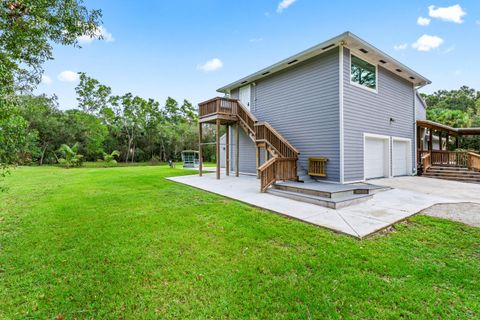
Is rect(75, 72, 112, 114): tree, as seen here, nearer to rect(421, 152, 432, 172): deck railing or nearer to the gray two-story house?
the gray two-story house

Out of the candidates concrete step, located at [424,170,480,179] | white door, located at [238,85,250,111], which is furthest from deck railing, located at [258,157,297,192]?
concrete step, located at [424,170,480,179]

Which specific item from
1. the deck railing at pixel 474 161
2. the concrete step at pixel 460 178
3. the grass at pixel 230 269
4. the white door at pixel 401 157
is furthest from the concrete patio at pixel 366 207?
the deck railing at pixel 474 161

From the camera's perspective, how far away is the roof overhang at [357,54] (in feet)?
25.0

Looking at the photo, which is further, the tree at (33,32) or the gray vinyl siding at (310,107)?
the gray vinyl siding at (310,107)

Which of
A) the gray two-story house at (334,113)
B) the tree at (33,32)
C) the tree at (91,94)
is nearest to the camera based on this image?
the tree at (33,32)

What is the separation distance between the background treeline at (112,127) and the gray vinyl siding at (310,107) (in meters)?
21.2

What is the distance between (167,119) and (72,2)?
3176 centimetres

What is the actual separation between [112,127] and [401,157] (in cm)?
3122

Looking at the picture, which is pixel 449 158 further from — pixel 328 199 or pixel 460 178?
pixel 328 199

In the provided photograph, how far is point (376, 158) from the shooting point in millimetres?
9867

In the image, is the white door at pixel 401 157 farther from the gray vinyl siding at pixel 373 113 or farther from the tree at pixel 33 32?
the tree at pixel 33 32

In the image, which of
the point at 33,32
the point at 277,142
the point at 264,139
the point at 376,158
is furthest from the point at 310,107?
the point at 33,32

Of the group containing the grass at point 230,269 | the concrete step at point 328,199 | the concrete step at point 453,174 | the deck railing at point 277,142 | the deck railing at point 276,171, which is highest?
the deck railing at point 277,142

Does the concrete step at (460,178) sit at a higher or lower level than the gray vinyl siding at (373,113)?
lower
